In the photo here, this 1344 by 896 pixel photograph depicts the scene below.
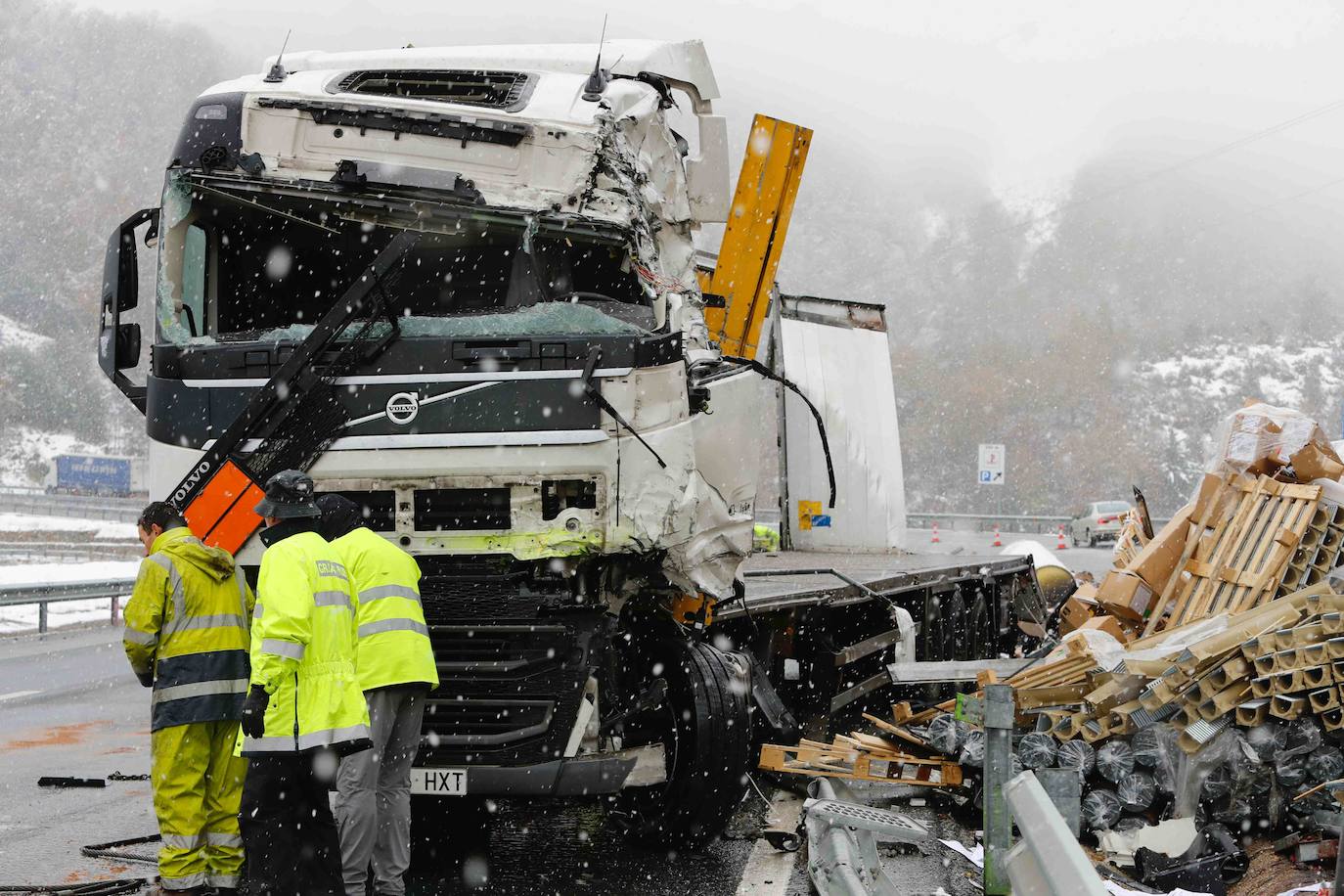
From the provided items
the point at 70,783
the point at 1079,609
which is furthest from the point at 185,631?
the point at 1079,609

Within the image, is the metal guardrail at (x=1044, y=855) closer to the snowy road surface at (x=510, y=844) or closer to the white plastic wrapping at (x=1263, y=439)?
the snowy road surface at (x=510, y=844)

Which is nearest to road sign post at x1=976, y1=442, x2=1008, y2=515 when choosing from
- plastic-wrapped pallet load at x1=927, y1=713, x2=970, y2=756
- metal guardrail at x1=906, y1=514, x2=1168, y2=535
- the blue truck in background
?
metal guardrail at x1=906, y1=514, x2=1168, y2=535

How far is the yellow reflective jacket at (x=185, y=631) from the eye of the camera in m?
5.99

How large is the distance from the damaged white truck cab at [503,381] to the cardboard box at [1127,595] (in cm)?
299

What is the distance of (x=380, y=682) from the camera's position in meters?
5.34

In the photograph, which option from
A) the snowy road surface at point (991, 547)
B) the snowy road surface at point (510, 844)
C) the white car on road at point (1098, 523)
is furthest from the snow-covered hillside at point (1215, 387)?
the snowy road surface at point (510, 844)

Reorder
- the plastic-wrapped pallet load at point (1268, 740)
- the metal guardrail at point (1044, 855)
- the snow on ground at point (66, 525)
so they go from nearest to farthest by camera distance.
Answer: the metal guardrail at point (1044, 855)
the plastic-wrapped pallet load at point (1268, 740)
the snow on ground at point (66, 525)

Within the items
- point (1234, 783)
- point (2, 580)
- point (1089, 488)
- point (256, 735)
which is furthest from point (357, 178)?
point (1089, 488)

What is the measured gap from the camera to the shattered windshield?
20.6 feet

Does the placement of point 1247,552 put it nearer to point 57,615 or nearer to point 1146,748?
point 1146,748

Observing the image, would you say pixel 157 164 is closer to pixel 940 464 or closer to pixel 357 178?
pixel 940 464

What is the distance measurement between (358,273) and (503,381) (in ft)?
3.24

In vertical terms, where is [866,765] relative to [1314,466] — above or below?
below

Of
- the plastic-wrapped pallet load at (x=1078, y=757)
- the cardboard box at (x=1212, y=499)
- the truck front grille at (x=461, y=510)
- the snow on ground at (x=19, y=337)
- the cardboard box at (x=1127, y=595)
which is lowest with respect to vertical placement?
the plastic-wrapped pallet load at (x=1078, y=757)
